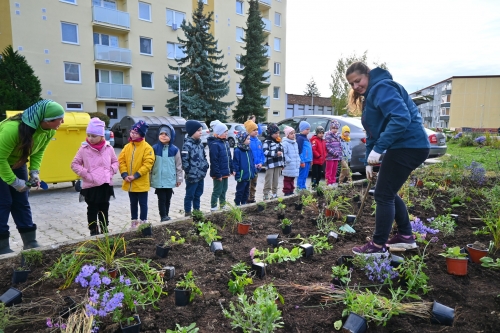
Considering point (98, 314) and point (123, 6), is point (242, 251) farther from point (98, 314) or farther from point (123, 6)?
point (123, 6)

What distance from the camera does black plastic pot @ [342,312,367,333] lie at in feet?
6.19

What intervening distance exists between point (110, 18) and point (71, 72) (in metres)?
4.88

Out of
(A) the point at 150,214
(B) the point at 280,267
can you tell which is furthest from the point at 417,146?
(A) the point at 150,214

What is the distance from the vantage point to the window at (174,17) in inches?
1091

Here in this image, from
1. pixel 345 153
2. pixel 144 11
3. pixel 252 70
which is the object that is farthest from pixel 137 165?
pixel 252 70

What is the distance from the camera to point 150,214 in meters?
5.87

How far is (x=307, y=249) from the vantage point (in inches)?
120

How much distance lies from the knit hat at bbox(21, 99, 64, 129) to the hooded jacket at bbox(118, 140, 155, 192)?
4.59ft

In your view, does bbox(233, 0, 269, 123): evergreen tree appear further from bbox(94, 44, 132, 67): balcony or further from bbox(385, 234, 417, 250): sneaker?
bbox(385, 234, 417, 250): sneaker

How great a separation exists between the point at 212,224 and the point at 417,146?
89.9 inches

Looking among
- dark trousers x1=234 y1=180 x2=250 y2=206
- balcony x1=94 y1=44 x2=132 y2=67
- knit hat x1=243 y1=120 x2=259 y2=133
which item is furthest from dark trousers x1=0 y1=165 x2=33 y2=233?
balcony x1=94 y1=44 x2=132 y2=67

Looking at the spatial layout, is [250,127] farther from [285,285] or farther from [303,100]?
[303,100]

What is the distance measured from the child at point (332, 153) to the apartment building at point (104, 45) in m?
21.2

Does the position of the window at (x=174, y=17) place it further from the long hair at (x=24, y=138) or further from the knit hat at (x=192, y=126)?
the long hair at (x=24, y=138)
